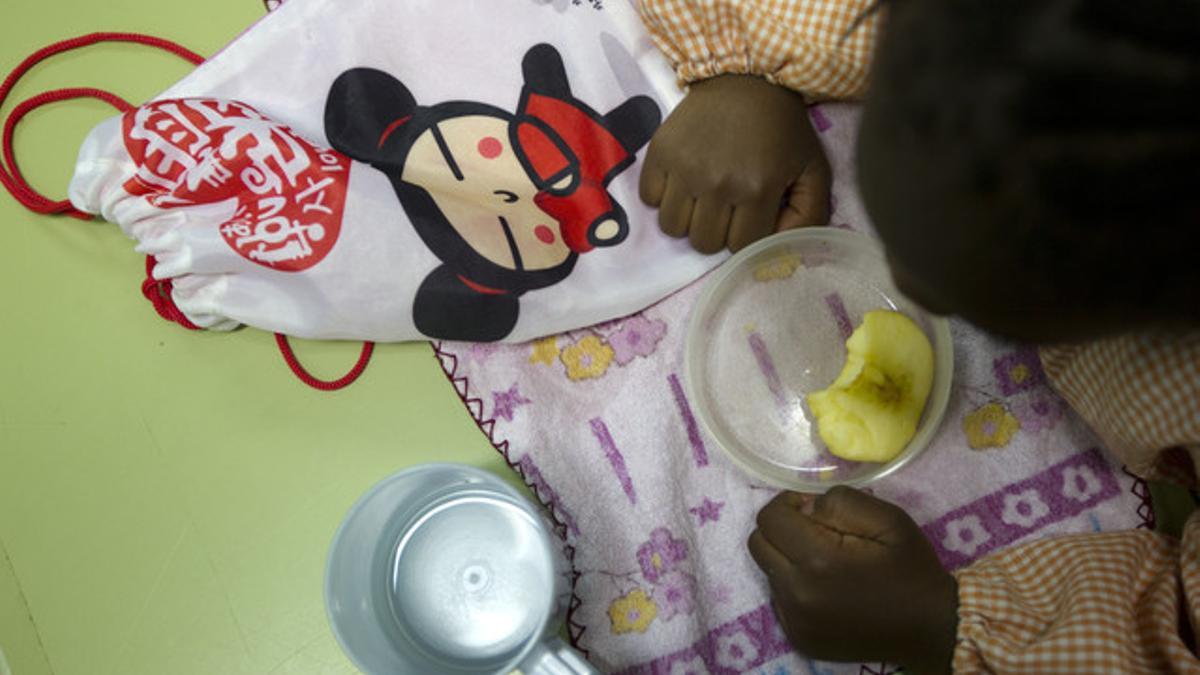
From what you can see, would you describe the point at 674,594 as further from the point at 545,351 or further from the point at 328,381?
the point at 328,381

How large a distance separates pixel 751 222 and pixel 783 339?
11 centimetres

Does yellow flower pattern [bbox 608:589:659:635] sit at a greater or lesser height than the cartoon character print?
lesser

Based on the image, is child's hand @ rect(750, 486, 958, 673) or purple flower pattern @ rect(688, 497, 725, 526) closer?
child's hand @ rect(750, 486, 958, 673)

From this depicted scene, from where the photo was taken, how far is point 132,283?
0.80 meters

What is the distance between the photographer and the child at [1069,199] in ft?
1.16

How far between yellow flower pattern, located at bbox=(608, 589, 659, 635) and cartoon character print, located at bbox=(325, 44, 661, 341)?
25 cm

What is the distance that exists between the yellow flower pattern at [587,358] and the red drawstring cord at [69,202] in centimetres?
18

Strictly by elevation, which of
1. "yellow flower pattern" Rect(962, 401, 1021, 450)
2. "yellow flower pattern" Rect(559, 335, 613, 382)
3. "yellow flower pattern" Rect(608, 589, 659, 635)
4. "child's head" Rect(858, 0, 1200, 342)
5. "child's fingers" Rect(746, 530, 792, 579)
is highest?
"child's head" Rect(858, 0, 1200, 342)

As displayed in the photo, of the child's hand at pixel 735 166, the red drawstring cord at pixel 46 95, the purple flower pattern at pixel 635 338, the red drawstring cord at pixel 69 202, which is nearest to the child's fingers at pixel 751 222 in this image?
the child's hand at pixel 735 166

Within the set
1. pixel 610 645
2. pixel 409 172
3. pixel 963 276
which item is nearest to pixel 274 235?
pixel 409 172

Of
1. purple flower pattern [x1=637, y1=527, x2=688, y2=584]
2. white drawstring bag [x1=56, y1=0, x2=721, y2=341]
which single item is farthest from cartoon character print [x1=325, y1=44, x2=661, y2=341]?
purple flower pattern [x1=637, y1=527, x2=688, y2=584]

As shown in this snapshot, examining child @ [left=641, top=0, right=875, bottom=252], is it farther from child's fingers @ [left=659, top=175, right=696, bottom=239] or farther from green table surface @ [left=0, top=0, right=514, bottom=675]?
green table surface @ [left=0, top=0, right=514, bottom=675]

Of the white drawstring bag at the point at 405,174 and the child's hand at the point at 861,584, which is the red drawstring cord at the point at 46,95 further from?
the child's hand at the point at 861,584

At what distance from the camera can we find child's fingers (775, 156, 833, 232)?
2.40 ft
